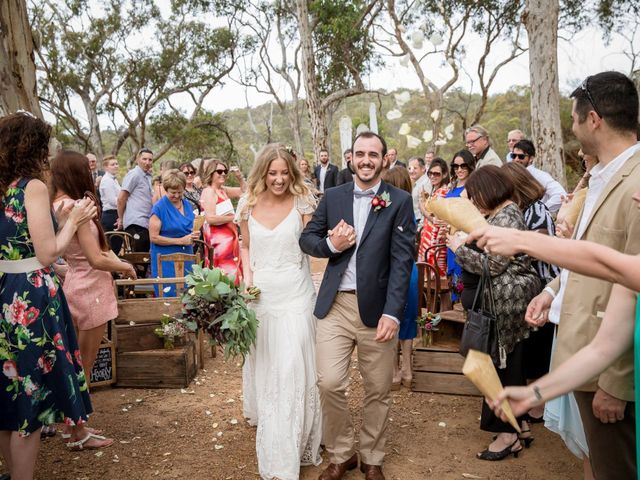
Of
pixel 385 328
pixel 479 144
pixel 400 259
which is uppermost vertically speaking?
pixel 479 144

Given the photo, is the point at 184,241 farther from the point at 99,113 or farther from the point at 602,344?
the point at 99,113

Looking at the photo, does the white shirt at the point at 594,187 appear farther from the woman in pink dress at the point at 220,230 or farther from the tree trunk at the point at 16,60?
the tree trunk at the point at 16,60

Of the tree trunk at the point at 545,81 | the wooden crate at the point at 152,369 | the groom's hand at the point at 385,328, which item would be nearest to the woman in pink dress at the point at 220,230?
the wooden crate at the point at 152,369

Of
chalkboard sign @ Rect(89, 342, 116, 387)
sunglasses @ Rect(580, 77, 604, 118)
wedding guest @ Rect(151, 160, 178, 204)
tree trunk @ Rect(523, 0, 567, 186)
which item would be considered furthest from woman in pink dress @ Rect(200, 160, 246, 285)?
tree trunk @ Rect(523, 0, 567, 186)

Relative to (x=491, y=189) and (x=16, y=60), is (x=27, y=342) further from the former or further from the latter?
(x=16, y=60)

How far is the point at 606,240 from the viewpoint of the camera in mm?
2328

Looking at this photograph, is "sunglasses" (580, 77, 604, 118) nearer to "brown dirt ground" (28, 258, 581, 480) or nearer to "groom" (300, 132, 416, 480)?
"groom" (300, 132, 416, 480)

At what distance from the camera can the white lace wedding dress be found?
380cm

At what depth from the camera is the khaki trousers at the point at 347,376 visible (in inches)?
147

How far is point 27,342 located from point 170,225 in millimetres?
3528

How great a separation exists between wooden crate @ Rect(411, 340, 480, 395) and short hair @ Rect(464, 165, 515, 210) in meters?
1.81

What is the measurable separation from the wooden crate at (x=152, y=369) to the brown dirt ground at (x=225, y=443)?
81mm

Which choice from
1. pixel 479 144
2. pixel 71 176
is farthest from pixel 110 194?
pixel 479 144

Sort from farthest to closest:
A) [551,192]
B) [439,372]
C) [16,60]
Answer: [16,60] → [551,192] → [439,372]
